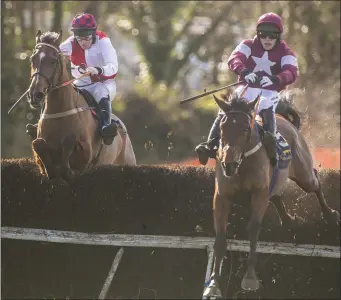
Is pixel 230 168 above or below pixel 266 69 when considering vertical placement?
below

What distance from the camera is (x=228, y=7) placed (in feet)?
107

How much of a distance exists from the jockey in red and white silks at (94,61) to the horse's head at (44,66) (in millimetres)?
558

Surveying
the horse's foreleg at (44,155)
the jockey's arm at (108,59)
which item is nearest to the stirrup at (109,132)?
the jockey's arm at (108,59)

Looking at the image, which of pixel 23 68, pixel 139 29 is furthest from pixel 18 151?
pixel 139 29

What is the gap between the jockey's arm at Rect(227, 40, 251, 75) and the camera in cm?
907

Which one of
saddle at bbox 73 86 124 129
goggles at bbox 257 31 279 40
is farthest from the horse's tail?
saddle at bbox 73 86 124 129

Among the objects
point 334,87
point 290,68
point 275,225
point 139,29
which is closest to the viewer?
point 290,68

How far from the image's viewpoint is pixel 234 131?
8188 millimetres

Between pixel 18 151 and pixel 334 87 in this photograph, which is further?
pixel 334 87

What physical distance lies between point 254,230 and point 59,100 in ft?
8.42

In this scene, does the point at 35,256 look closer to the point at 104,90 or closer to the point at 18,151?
the point at 104,90

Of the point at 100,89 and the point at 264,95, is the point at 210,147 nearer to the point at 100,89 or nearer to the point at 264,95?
the point at 264,95

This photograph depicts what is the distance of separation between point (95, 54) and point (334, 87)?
20127 mm

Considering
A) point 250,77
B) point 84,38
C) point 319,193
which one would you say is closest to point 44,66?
point 84,38
